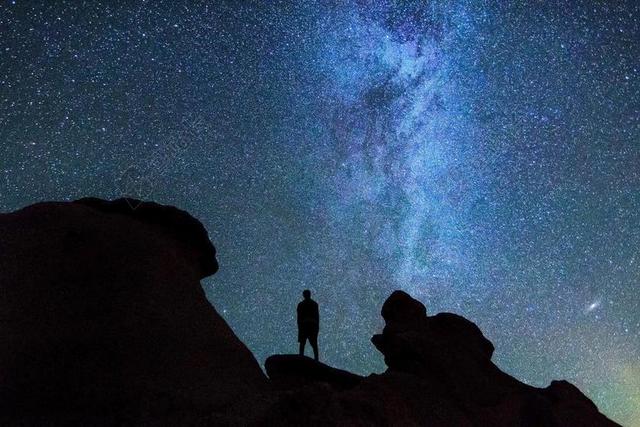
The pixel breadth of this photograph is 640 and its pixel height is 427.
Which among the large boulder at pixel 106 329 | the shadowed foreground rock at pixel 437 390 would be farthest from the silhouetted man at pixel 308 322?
the large boulder at pixel 106 329

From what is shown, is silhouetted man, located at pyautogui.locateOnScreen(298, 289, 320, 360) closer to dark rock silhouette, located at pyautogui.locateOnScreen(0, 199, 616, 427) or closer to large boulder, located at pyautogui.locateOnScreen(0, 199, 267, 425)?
dark rock silhouette, located at pyautogui.locateOnScreen(0, 199, 616, 427)

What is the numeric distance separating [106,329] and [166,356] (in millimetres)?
1255

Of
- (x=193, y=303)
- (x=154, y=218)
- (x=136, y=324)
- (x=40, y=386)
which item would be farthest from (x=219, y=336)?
(x=154, y=218)

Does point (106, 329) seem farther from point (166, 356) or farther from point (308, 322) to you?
point (308, 322)

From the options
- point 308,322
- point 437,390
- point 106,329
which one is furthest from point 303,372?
point 106,329

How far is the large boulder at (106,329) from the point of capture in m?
7.96

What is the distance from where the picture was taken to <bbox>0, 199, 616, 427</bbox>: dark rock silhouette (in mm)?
7871

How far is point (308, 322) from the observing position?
44.6 ft

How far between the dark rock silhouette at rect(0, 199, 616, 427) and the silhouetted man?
1.74 metres

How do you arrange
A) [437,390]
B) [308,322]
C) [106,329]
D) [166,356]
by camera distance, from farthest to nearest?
[308,322] < [437,390] < [106,329] < [166,356]

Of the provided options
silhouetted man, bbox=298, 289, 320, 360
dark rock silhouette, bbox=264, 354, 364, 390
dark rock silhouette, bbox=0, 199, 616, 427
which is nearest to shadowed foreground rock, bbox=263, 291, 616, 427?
dark rock silhouette, bbox=0, 199, 616, 427

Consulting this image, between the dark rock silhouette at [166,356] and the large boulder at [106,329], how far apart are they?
0.03 meters

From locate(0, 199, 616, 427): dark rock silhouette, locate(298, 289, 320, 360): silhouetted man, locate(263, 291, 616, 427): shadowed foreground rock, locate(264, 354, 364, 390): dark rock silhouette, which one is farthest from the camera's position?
locate(298, 289, 320, 360): silhouetted man

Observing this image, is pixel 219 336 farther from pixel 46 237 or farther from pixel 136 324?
pixel 46 237
